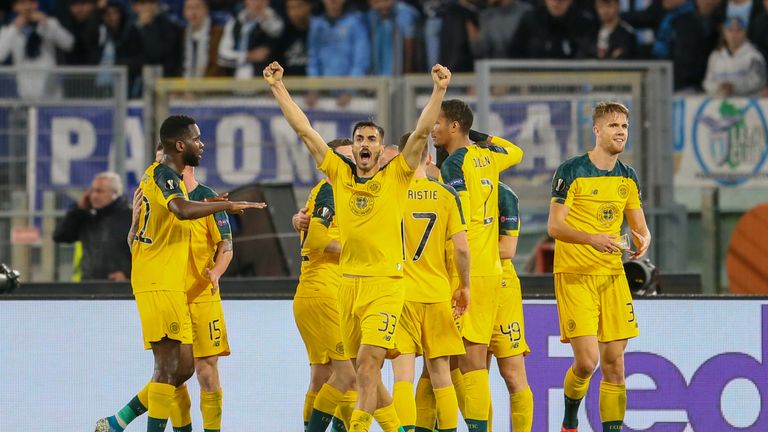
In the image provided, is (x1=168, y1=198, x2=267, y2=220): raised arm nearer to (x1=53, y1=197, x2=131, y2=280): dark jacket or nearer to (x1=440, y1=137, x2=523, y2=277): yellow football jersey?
(x1=440, y1=137, x2=523, y2=277): yellow football jersey

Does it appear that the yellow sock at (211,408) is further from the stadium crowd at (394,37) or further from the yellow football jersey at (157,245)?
the stadium crowd at (394,37)

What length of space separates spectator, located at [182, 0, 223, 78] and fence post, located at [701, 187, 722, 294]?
562 cm

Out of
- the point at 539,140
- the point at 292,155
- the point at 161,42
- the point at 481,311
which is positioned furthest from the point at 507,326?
the point at 161,42

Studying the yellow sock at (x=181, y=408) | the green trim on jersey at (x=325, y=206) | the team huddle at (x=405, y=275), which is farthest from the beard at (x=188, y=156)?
the yellow sock at (x=181, y=408)

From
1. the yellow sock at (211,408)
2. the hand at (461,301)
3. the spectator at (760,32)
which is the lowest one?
the yellow sock at (211,408)

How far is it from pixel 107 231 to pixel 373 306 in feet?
17.6

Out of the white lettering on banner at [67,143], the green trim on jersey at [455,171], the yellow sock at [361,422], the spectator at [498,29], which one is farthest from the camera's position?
the spectator at [498,29]

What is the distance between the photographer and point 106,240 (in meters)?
13.6

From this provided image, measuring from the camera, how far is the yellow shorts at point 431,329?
925 cm

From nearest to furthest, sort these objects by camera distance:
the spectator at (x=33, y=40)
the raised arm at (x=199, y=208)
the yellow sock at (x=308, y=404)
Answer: the raised arm at (x=199, y=208) < the yellow sock at (x=308, y=404) < the spectator at (x=33, y=40)

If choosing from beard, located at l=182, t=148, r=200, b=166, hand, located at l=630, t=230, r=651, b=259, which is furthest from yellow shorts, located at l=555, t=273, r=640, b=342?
beard, located at l=182, t=148, r=200, b=166

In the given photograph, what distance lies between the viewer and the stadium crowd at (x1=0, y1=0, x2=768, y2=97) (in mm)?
16578

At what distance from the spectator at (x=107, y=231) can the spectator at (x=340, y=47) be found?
359 centimetres

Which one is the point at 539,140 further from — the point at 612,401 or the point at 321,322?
the point at 321,322
